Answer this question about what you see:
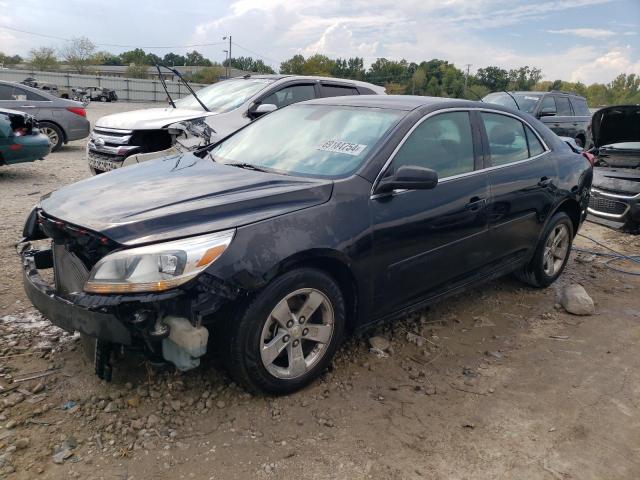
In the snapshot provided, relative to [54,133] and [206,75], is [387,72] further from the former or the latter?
[54,133]

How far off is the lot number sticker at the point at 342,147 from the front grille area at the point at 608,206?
5.08 m

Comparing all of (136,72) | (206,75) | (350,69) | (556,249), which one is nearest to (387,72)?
(350,69)

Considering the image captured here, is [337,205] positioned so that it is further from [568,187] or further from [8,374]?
[568,187]

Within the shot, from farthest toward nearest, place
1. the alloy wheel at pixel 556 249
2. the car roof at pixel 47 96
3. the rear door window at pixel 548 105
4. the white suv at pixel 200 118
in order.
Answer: the rear door window at pixel 548 105
the car roof at pixel 47 96
the white suv at pixel 200 118
the alloy wheel at pixel 556 249

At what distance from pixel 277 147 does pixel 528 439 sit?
2364 mm

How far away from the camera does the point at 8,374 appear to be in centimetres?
296

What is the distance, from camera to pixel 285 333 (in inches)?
110

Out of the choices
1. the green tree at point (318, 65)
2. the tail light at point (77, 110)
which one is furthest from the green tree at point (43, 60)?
the tail light at point (77, 110)

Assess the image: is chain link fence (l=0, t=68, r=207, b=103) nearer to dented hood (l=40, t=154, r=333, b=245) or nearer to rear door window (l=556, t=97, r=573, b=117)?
rear door window (l=556, t=97, r=573, b=117)

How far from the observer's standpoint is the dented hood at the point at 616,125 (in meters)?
7.23

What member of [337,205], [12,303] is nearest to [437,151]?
[337,205]

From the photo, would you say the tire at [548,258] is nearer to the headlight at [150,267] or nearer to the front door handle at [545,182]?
the front door handle at [545,182]

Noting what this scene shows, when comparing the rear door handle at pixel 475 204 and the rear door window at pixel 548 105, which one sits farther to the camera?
the rear door window at pixel 548 105

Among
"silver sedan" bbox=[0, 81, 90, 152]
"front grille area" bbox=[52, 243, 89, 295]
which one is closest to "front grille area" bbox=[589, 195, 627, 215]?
"front grille area" bbox=[52, 243, 89, 295]
